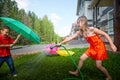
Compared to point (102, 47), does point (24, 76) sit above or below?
below

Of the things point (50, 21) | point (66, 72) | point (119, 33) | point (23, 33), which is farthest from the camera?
point (50, 21)

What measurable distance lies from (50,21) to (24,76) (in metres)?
99.4

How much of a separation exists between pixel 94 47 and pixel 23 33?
1.84m

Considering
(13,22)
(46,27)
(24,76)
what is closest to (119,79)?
(24,76)

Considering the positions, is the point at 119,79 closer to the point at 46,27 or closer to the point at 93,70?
the point at 93,70

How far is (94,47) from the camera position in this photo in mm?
5953

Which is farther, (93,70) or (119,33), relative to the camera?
(119,33)

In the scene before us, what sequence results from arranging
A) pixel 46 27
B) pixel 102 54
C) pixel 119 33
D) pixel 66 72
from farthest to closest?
pixel 46 27 → pixel 119 33 → pixel 66 72 → pixel 102 54

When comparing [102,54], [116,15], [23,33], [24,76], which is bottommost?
[24,76]

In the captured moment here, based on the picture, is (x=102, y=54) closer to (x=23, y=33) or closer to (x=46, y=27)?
(x=23, y=33)

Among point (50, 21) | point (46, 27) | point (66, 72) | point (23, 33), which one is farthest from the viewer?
point (50, 21)

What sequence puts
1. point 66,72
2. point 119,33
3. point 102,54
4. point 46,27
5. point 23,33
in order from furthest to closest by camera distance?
point 46,27
point 119,33
point 66,72
point 23,33
point 102,54

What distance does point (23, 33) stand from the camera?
655 centimetres

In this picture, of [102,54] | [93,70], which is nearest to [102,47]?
[102,54]
